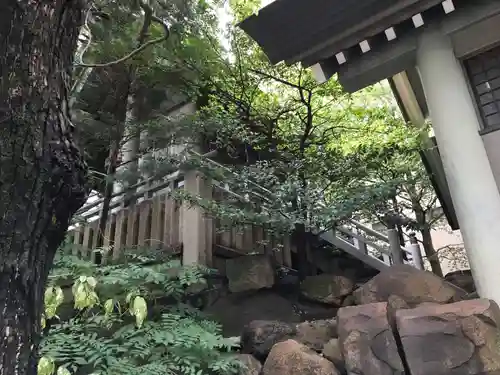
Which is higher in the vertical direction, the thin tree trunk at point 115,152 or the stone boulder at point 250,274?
the thin tree trunk at point 115,152

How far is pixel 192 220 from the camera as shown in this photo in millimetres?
5949

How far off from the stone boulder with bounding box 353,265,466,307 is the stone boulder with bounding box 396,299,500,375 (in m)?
0.59

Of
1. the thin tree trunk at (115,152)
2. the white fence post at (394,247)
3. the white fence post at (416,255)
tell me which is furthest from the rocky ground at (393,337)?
the white fence post at (416,255)

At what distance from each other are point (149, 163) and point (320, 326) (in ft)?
11.9

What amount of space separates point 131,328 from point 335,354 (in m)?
1.96

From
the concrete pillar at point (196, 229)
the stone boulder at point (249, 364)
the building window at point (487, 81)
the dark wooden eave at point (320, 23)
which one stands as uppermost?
the dark wooden eave at point (320, 23)

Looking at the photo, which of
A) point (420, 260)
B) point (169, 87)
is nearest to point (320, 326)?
point (169, 87)

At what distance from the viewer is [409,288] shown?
4.38m

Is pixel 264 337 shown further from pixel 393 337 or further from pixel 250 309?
pixel 393 337

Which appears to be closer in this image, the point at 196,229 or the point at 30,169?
the point at 30,169

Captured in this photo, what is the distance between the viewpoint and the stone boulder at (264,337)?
4.51m

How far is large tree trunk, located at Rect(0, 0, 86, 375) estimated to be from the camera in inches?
63.2

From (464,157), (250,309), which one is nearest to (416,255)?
(250,309)

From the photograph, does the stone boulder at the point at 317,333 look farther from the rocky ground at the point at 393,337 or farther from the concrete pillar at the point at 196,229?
the concrete pillar at the point at 196,229
